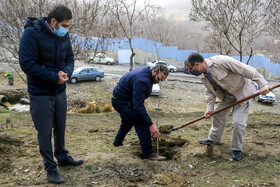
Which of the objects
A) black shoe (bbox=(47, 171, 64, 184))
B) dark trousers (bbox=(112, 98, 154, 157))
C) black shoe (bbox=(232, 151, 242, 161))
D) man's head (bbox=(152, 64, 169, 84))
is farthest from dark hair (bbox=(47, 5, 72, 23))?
black shoe (bbox=(232, 151, 242, 161))

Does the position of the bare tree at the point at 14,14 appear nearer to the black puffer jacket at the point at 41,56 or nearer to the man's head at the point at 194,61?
the black puffer jacket at the point at 41,56

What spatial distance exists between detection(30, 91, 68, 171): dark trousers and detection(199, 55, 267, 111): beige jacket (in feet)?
7.62

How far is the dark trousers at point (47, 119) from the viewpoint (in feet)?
9.19

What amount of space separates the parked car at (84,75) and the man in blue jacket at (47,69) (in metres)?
16.8

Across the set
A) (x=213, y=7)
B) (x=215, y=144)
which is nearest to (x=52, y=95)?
(x=215, y=144)

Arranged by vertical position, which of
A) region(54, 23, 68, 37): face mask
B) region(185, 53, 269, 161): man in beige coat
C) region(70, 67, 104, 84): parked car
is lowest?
region(70, 67, 104, 84): parked car

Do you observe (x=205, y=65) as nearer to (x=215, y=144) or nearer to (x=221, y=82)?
(x=221, y=82)

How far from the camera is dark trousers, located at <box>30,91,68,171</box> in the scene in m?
2.80

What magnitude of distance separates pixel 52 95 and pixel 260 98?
1623 cm

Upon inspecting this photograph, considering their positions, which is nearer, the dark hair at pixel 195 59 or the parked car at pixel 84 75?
the dark hair at pixel 195 59

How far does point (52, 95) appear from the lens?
113 inches

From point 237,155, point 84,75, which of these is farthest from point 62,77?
point 84,75

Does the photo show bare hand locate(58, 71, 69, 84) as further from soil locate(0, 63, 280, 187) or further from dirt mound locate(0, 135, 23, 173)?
dirt mound locate(0, 135, 23, 173)

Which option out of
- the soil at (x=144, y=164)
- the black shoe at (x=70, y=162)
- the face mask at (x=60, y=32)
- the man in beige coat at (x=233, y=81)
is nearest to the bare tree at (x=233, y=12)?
the soil at (x=144, y=164)
